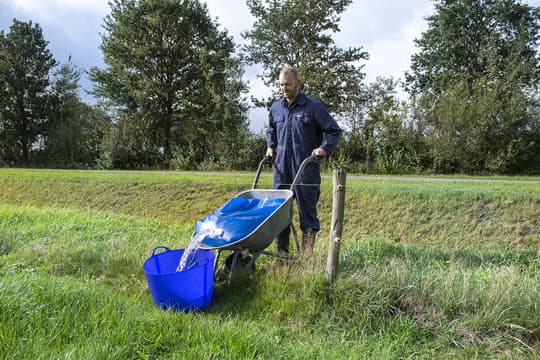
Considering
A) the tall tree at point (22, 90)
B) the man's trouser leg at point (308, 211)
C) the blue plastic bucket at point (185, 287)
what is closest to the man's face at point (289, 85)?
the man's trouser leg at point (308, 211)

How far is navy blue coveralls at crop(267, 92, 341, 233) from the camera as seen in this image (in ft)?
11.9

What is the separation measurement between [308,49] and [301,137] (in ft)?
54.1

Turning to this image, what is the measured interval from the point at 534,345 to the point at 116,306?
2615 millimetres

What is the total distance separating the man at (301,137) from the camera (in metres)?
3.56

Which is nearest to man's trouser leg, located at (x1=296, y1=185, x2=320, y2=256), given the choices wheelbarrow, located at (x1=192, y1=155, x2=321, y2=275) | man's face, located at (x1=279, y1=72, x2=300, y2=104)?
wheelbarrow, located at (x1=192, y1=155, x2=321, y2=275)

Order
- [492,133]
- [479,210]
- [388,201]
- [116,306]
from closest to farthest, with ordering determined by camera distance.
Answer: [116,306] → [479,210] → [388,201] → [492,133]

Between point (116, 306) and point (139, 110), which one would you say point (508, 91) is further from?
point (139, 110)

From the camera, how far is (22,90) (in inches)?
1000

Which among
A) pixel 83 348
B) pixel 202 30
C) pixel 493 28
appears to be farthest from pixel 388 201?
pixel 493 28

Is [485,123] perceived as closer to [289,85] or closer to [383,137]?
[383,137]

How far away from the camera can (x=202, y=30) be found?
22.8m

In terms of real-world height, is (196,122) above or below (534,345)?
above

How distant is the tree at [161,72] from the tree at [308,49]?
268 centimetres

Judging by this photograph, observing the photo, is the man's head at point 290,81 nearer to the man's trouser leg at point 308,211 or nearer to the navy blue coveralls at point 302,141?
the navy blue coveralls at point 302,141
